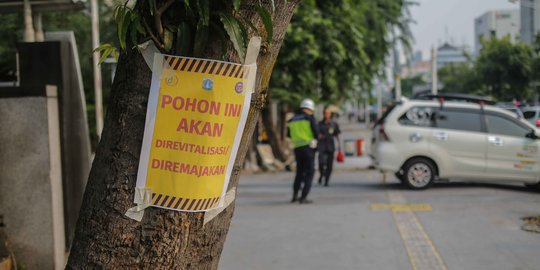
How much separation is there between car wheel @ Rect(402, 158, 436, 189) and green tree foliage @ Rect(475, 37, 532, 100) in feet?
84.2

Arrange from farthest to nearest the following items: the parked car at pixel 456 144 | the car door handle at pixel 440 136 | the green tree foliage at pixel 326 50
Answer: the green tree foliage at pixel 326 50
the car door handle at pixel 440 136
the parked car at pixel 456 144

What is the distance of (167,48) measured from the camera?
3.16 metres

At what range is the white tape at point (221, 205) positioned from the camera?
130 inches

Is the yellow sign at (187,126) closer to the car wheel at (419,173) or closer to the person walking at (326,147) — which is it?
the car wheel at (419,173)

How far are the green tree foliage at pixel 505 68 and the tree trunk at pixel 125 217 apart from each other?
1431 inches

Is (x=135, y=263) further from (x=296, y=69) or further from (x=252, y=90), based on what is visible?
(x=296, y=69)

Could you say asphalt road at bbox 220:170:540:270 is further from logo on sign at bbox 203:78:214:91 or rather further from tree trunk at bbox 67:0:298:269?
logo on sign at bbox 203:78:214:91

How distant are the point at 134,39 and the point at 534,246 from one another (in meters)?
6.08

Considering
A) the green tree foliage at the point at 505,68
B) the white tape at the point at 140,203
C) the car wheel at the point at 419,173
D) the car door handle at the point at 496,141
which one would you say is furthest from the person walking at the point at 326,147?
the green tree foliage at the point at 505,68

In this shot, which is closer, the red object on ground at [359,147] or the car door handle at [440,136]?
the car door handle at [440,136]

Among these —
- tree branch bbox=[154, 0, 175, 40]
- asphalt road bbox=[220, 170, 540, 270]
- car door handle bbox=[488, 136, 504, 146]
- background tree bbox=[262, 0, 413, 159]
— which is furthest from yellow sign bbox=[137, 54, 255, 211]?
background tree bbox=[262, 0, 413, 159]

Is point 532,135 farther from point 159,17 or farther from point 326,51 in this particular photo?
point 159,17

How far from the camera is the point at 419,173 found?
13.5 m

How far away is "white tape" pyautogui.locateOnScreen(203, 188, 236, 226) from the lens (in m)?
3.30
